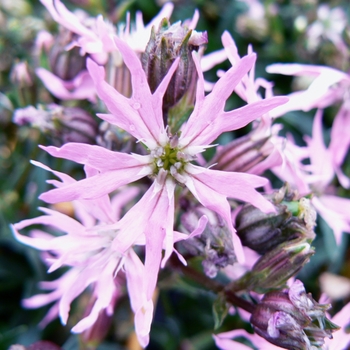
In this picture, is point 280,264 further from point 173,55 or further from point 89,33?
point 89,33

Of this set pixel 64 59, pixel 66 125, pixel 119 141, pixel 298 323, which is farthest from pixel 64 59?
pixel 298 323

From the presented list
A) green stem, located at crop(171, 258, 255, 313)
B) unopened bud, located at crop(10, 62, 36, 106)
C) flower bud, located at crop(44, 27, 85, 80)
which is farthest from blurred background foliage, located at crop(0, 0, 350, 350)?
green stem, located at crop(171, 258, 255, 313)

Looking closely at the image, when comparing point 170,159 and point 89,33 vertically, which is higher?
point 89,33

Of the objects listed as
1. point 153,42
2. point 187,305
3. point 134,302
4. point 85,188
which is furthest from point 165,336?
point 153,42

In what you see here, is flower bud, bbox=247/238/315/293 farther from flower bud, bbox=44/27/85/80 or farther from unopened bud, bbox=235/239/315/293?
flower bud, bbox=44/27/85/80

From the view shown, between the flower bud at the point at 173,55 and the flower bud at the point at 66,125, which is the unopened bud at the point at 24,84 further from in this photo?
the flower bud at the point at 173,55
